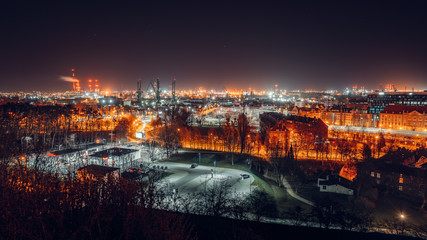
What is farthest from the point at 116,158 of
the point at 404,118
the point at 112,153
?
the point at 404,118

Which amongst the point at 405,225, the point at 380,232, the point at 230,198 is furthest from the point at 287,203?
the point at 405,225

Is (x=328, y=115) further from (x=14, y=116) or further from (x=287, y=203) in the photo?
(x=14, y=116)

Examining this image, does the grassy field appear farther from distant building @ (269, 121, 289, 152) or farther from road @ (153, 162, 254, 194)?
distant building @ (269, 121, 289, 152)

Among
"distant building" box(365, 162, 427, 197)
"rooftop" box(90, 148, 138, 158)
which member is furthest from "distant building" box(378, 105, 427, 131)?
"rooftop" box(90, 148, 138, 158)

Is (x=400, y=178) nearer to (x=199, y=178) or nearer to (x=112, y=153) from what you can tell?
(x=199, y=178)

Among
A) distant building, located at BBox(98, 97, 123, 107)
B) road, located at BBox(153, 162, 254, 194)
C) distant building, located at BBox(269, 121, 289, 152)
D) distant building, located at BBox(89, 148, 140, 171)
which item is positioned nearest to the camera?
road, located at BBox(153, 162, 254, 194)

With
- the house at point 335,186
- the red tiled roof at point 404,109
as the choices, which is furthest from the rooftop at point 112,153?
the red tiled roof at point 404,109
